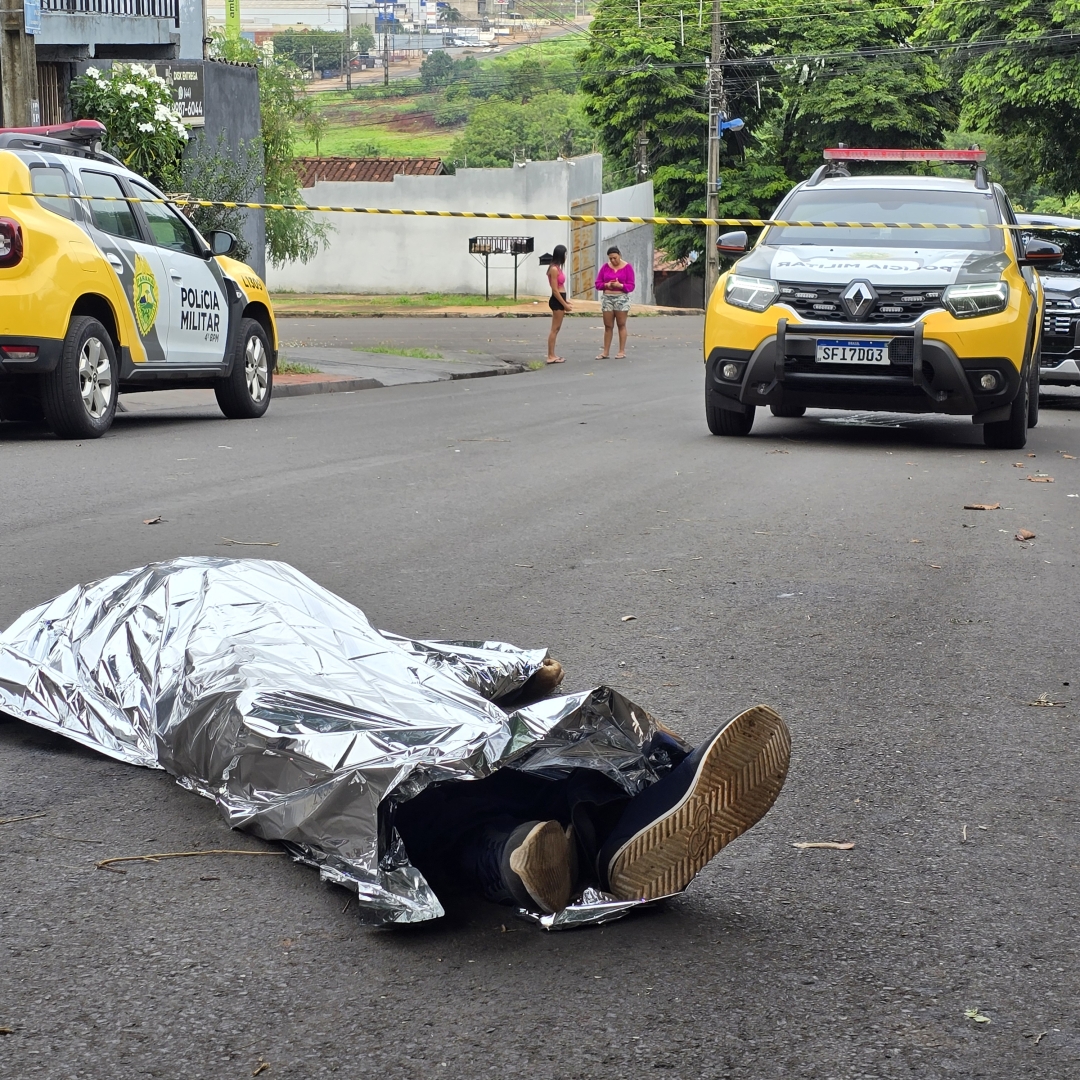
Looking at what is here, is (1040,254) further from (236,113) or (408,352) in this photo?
(236,113)

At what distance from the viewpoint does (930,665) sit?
15.7ft

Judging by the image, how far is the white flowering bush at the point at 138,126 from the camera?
17109 millimetres

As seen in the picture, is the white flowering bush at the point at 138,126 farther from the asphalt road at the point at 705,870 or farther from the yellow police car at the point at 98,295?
the asphalt road at the point at 705,870

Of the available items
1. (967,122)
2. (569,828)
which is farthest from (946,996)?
(967,122)

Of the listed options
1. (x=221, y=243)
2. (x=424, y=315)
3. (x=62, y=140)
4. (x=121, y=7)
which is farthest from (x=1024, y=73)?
(x=62, y=140)

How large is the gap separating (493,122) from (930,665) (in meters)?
104

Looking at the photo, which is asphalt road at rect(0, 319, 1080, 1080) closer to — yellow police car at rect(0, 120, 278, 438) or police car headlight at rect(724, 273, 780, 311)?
yellow police car at rect(0, 120, 278, 438)

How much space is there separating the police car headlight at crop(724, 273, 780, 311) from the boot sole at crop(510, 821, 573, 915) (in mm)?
8497

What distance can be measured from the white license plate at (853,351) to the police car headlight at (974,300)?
507 millimetres

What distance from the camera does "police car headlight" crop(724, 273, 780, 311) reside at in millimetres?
10820

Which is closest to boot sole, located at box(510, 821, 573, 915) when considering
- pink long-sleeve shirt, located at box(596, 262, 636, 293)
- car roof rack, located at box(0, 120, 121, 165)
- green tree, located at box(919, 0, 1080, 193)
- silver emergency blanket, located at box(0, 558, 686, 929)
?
silver emergency blanket, located at box(0, 558, 686, 929)

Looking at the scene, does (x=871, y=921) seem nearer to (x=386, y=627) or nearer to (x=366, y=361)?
(x=386, y=627)

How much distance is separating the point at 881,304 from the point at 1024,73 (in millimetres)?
18263

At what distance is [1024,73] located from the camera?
26.7 m
